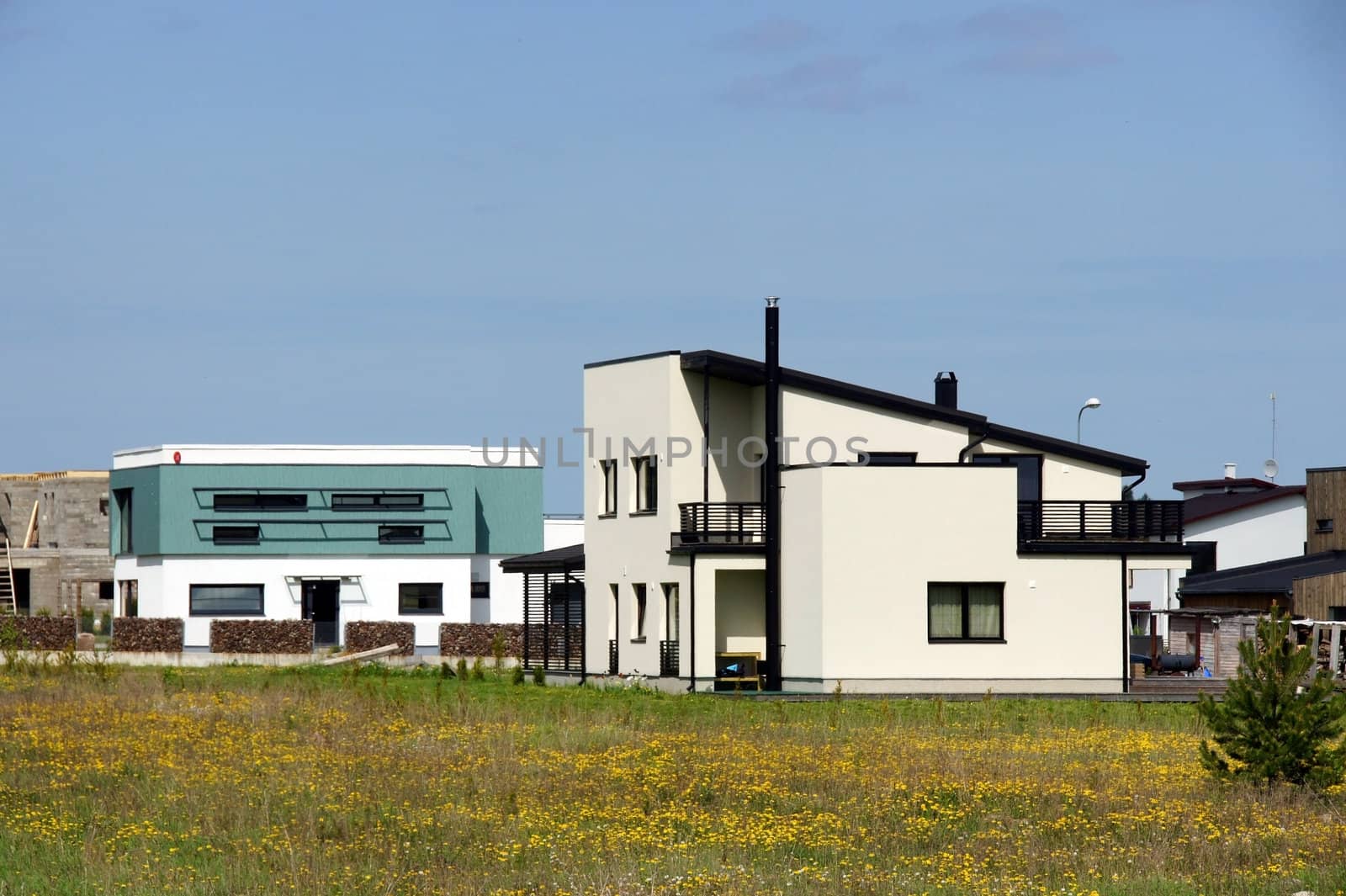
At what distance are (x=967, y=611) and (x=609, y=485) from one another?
8.93m

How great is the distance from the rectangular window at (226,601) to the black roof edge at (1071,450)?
1388 inches

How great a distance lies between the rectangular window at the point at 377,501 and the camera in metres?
67.0

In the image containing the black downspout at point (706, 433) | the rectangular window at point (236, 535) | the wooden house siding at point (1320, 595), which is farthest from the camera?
the rectangular window at point (236, 535)

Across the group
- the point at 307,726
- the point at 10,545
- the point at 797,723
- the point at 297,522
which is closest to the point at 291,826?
the point at 307,726

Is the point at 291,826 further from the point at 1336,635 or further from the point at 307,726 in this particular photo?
the point at 1336,635

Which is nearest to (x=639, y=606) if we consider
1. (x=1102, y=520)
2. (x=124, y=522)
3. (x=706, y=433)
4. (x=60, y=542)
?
(x=706, y=433)

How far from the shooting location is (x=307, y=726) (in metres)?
24.7

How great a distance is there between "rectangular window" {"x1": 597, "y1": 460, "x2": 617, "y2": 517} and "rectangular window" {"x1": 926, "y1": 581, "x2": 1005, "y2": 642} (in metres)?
7.99

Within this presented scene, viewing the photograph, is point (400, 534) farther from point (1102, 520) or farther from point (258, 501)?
point (1102, 520)

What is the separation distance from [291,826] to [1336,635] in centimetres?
2908

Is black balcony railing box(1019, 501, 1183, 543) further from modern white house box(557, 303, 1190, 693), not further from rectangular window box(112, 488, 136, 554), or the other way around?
rectangular window box(112, 488, 136, 554)

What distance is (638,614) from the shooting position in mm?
39219

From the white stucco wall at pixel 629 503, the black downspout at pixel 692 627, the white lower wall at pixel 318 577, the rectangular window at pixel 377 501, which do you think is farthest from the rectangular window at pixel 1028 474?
the rectangular window at pixel 377 501

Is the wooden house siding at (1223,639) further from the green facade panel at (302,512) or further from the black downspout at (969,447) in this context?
the green facade panel at (302,512)
